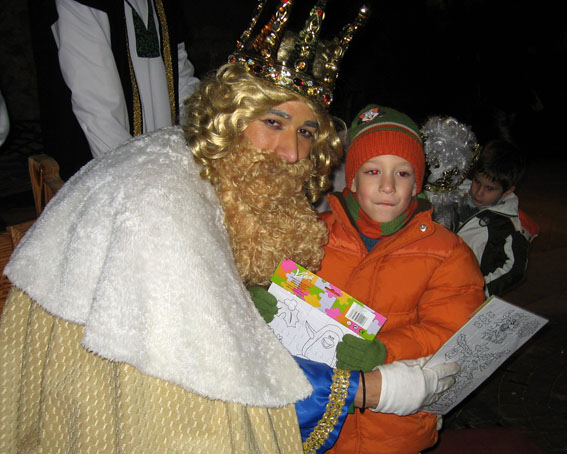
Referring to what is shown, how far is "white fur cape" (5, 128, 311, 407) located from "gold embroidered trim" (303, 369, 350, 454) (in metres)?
0.23

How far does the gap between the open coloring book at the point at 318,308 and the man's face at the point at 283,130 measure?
37 cm

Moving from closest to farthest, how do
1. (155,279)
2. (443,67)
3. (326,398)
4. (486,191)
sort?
(155,279)
(326,398)
(486,191)
(443,67)

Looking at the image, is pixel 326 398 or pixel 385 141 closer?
pixel 326 398

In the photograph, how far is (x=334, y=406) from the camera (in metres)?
1.30

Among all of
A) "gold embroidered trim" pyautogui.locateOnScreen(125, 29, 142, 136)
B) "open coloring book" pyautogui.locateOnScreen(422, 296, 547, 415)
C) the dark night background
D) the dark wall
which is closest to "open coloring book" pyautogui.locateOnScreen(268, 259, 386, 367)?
"open coloring book" pyautogui.locateOnScreen(422, 296, 547, 415)

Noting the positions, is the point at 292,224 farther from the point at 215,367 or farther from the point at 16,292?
the point at 16,292

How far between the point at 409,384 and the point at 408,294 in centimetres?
36

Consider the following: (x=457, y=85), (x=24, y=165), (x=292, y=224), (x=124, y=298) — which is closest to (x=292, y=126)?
(x=292, y=224)

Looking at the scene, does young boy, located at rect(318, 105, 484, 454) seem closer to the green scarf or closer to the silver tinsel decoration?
the green scarf

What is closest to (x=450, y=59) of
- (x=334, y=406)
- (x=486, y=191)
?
(x=486, y=191)

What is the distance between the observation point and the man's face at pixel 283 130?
137cm

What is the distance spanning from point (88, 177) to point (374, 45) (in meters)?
7.93

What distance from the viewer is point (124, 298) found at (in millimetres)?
944

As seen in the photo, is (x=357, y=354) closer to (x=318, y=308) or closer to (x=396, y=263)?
(x=318, y=308)
